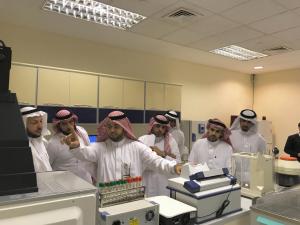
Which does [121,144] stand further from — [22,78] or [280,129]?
[280,129]

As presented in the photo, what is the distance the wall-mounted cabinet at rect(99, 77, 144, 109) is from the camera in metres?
4.06

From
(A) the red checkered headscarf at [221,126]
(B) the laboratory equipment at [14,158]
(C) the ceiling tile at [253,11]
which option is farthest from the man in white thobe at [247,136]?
(B) the laboratory equipment at [14,158]

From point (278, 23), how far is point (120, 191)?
299 centimetres

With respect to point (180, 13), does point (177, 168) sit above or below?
below

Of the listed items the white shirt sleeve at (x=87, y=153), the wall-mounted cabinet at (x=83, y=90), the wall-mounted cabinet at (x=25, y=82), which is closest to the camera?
the white shirt sleeve at (x=87, y=153)

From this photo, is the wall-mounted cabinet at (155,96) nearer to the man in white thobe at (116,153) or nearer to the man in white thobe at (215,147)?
the man in white thobe at (215,147)

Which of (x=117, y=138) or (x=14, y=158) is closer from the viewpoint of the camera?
(x=14, y=158)

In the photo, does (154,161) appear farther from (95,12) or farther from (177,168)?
(95,12)

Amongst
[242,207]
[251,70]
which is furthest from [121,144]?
[251,70]

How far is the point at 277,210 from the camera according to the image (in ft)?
4.37

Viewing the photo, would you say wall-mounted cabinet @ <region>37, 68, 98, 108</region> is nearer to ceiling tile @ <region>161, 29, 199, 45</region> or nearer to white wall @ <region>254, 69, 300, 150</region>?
ceiling tile @ <region>161, 29, 199, 45</region>

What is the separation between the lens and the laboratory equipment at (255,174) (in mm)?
1860

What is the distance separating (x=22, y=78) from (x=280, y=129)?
562cm

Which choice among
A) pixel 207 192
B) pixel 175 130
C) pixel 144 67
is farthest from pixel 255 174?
pixel 144 67
